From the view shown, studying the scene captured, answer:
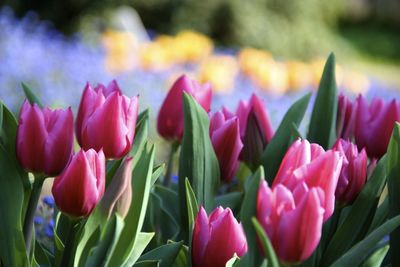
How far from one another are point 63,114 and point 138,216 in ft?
0.67

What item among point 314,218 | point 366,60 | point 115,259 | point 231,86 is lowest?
point 366,60

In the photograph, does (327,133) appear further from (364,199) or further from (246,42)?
(246,42)

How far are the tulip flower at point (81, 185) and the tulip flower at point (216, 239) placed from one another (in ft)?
0.43

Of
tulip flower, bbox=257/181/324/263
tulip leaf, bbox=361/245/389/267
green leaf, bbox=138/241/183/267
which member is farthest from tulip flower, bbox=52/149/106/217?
tulip leaf, bbox=361/245/389/267

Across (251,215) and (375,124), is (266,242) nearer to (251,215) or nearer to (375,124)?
(251,215)

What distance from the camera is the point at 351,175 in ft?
3.71

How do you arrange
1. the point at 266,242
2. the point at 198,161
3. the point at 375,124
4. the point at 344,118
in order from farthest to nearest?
the point at 344,118 → the point at 375,124 → the point at 198,161 → the point at 266,242

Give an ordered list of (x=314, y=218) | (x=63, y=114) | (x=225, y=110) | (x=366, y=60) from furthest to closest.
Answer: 1. (x=366, y=60)
2. (x=225, y=110)
3. (x=63, y=114)
4. (x=314, y=218)

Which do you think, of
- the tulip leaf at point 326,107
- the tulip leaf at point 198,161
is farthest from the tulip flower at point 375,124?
the tulip leaf at point 198,161

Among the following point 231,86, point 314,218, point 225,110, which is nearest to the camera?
point 314,218

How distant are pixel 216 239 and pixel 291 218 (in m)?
0.18

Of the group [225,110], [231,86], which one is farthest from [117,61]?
[225,110]

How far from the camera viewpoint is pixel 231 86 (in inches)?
194

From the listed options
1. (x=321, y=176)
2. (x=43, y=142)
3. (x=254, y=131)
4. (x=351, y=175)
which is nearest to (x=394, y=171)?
(x=351, y=175)
